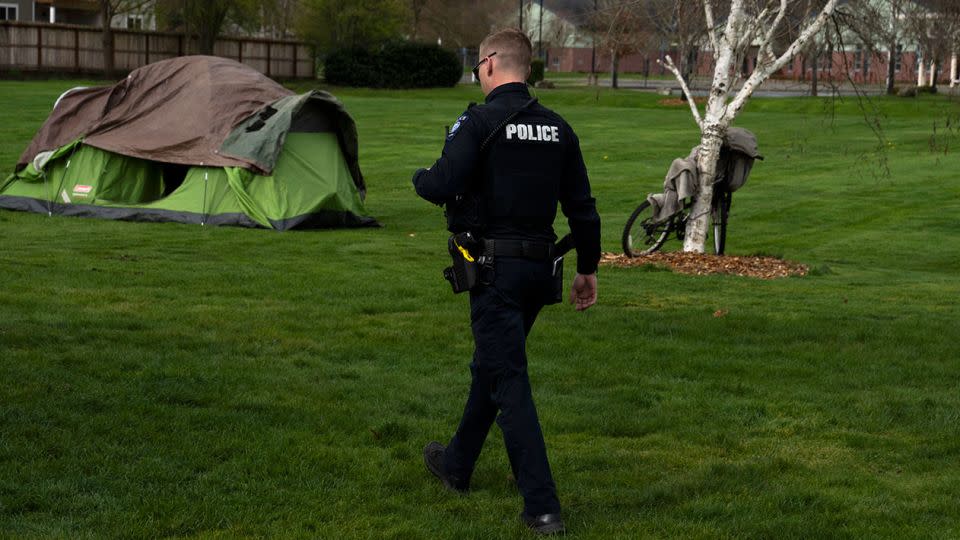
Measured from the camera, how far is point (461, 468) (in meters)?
5.89

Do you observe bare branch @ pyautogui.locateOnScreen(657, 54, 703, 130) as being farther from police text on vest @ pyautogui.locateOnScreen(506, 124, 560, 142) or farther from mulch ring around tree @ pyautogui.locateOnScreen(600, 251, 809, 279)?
police text on vest @ pyautogui.locateOnScreen(506, 124, 560, 142)

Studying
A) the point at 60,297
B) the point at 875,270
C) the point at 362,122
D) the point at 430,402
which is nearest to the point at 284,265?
the point at 60,297

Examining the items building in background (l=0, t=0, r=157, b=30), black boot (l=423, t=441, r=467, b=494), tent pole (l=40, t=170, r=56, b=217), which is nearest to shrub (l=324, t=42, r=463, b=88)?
building in background (l=0, t=0, r=157, b=30)

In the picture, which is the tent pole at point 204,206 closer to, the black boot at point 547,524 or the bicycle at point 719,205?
the bicycle at point 719,205

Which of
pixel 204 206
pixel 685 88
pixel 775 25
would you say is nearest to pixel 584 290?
pixel 775 25

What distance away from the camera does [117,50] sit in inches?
2477

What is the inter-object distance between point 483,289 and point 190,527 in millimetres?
1429

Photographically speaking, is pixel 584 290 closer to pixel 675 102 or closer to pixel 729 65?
pixel 729 65

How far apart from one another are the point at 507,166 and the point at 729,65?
9.68m

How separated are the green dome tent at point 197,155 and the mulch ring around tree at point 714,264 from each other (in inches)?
171

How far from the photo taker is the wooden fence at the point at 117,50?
195 feet

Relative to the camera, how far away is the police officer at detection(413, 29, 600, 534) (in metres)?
5.42

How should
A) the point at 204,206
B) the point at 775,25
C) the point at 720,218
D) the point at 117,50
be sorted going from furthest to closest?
the point at 117,50 → the point at 204,206 → the point at 720,218 → the point at 775,25

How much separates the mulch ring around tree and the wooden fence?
48.7m
